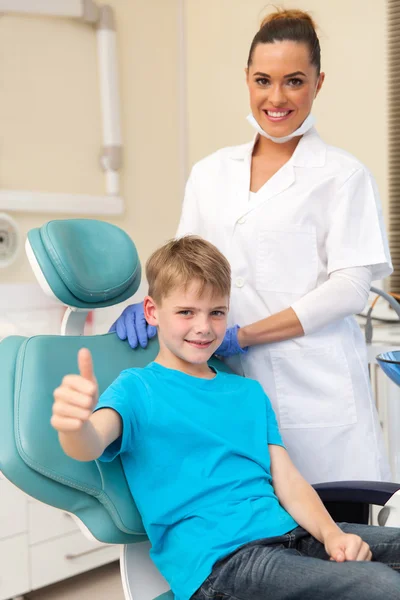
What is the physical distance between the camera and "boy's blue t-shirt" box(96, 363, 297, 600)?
108cm

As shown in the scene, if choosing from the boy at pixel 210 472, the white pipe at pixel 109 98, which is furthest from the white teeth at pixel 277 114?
the white pipe at pixel 109 98

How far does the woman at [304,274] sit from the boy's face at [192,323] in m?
0.16

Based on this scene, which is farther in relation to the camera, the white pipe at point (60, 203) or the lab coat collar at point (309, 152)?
the white pipe at point (60, 203)

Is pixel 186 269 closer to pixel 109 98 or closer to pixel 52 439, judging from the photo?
pixel 52 439

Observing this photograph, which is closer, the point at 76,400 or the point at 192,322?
the point at 76,400

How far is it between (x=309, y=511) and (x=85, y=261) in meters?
0.61

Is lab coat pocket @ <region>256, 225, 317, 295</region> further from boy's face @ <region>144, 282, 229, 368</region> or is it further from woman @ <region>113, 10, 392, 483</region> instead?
boy's face @ <region>144, 282, 229, 368</region>

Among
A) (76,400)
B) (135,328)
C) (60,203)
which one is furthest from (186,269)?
(60,203)

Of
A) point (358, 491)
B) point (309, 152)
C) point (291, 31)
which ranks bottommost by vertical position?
point (358, 491)

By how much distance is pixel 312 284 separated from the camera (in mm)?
1441

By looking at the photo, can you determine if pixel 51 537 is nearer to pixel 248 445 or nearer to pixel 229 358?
pixel 229 358

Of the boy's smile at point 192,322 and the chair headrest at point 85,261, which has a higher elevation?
the chair headrest at point 85,261

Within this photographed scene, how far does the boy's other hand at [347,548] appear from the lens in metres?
1.03

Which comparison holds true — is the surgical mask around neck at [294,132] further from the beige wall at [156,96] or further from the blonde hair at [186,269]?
the beige wall at [156,96]
